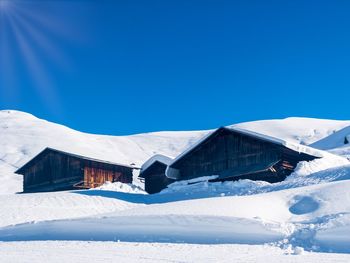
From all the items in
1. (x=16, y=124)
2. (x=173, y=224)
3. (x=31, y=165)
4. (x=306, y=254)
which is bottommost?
(x=306, y=254)

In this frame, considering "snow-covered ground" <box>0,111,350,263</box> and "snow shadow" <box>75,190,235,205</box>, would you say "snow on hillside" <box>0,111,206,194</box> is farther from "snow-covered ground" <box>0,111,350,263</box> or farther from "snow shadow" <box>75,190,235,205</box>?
"snow-covered ground" <box>0,111,350,263</box>

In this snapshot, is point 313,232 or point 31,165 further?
point 31,165

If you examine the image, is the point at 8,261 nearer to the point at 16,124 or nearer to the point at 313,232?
the point at 313,232

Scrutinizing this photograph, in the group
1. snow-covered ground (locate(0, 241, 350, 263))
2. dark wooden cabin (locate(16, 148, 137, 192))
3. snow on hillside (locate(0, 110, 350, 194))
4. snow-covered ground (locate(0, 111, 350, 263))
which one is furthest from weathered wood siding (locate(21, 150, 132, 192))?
snow on hillside (locate(0, 110, 350, 194))

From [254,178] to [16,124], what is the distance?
101 meters

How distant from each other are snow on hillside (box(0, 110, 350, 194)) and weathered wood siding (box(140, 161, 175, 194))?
4548 cm

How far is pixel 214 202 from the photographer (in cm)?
1464

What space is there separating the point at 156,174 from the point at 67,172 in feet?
30.1

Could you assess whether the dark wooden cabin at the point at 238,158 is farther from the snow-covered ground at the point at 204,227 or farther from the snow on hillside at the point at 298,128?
the snow on hillside at the point at 298,128

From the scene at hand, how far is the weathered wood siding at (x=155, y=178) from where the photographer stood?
3072 centimetres

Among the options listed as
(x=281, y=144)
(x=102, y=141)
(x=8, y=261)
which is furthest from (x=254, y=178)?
(x=102, y=141)

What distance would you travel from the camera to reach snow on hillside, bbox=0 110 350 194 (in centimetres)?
8838

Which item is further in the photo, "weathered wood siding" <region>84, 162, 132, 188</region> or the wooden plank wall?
"weathered wood siding" <region>84, 162, 132, 188</region>

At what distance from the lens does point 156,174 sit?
31.3 meters
